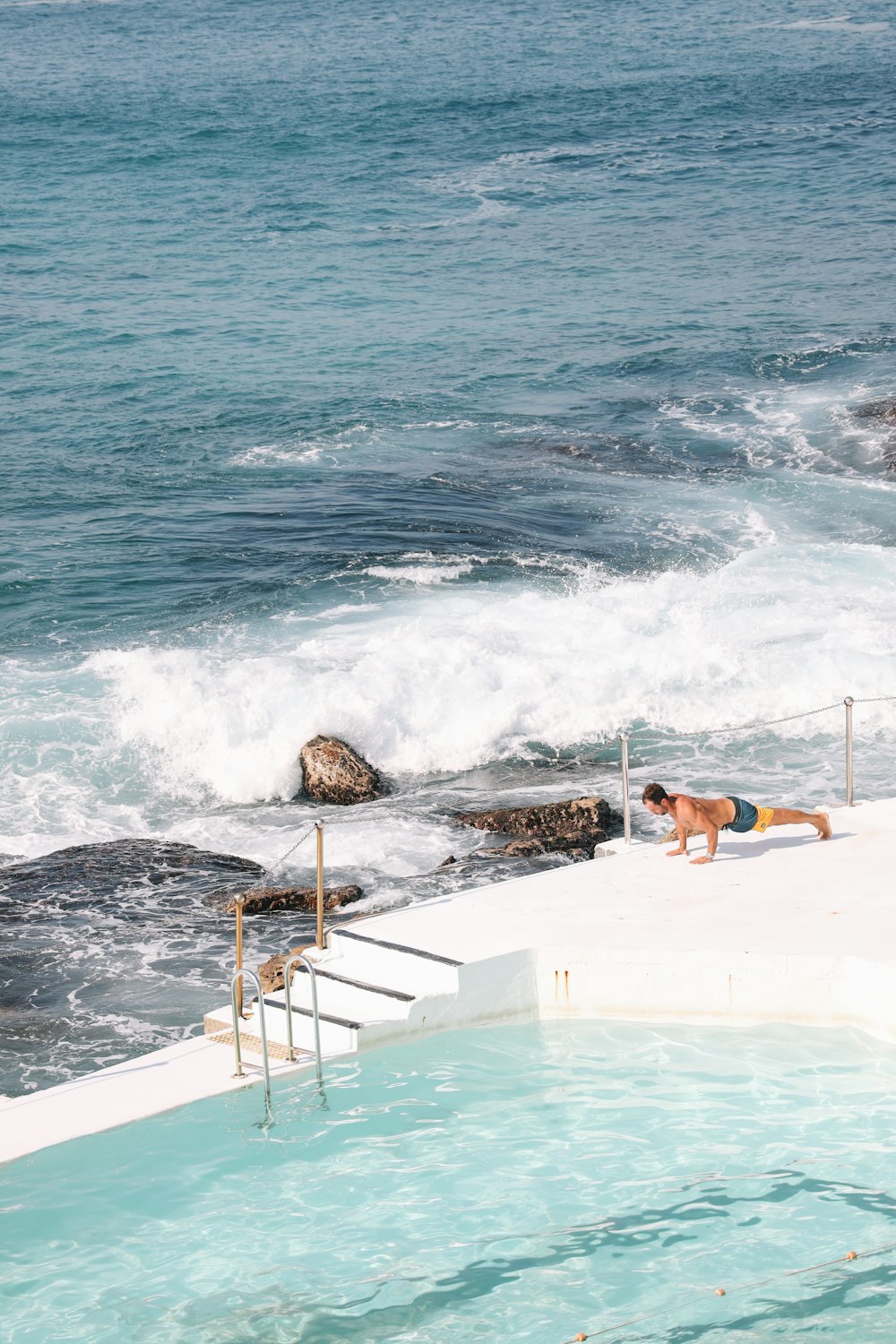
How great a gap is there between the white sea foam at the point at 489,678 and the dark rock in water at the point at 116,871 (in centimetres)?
190

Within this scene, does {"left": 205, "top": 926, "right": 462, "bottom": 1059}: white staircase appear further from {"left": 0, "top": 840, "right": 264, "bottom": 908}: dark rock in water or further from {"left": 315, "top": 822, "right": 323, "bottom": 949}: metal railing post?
{"left": 0, "top": 840, "right": 264, "bottom": 908}: dark rock in water

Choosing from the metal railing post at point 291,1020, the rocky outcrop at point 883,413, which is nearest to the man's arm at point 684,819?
the metal railing post at point 291,1020

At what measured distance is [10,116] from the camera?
5341cm

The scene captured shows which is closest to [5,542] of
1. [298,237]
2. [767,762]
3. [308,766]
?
[308,766]

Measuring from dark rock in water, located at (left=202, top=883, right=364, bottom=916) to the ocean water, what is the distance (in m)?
0.28

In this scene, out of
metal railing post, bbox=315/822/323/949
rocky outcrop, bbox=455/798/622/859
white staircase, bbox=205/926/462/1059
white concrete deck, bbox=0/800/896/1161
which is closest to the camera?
white concrete deck, bbox=0/800/896/1161

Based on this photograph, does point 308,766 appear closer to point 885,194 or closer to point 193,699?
point 193,699

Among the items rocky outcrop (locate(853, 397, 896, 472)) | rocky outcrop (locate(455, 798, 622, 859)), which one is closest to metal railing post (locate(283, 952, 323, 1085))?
rocky outcrop (locate(455, 798, 622, 859))

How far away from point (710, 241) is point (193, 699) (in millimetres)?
27612

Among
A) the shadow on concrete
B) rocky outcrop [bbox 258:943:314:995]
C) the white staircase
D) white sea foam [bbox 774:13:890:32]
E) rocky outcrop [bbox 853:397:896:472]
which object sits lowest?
rocky outcrop [bbox 258:943:314:995]

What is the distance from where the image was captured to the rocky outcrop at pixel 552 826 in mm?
14711

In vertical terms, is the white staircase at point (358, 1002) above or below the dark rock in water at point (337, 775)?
above

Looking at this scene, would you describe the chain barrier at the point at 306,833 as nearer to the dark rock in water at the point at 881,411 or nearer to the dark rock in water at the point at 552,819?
the dark rock in water at the point at 552,819

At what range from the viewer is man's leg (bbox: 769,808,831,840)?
12320 millimetres
